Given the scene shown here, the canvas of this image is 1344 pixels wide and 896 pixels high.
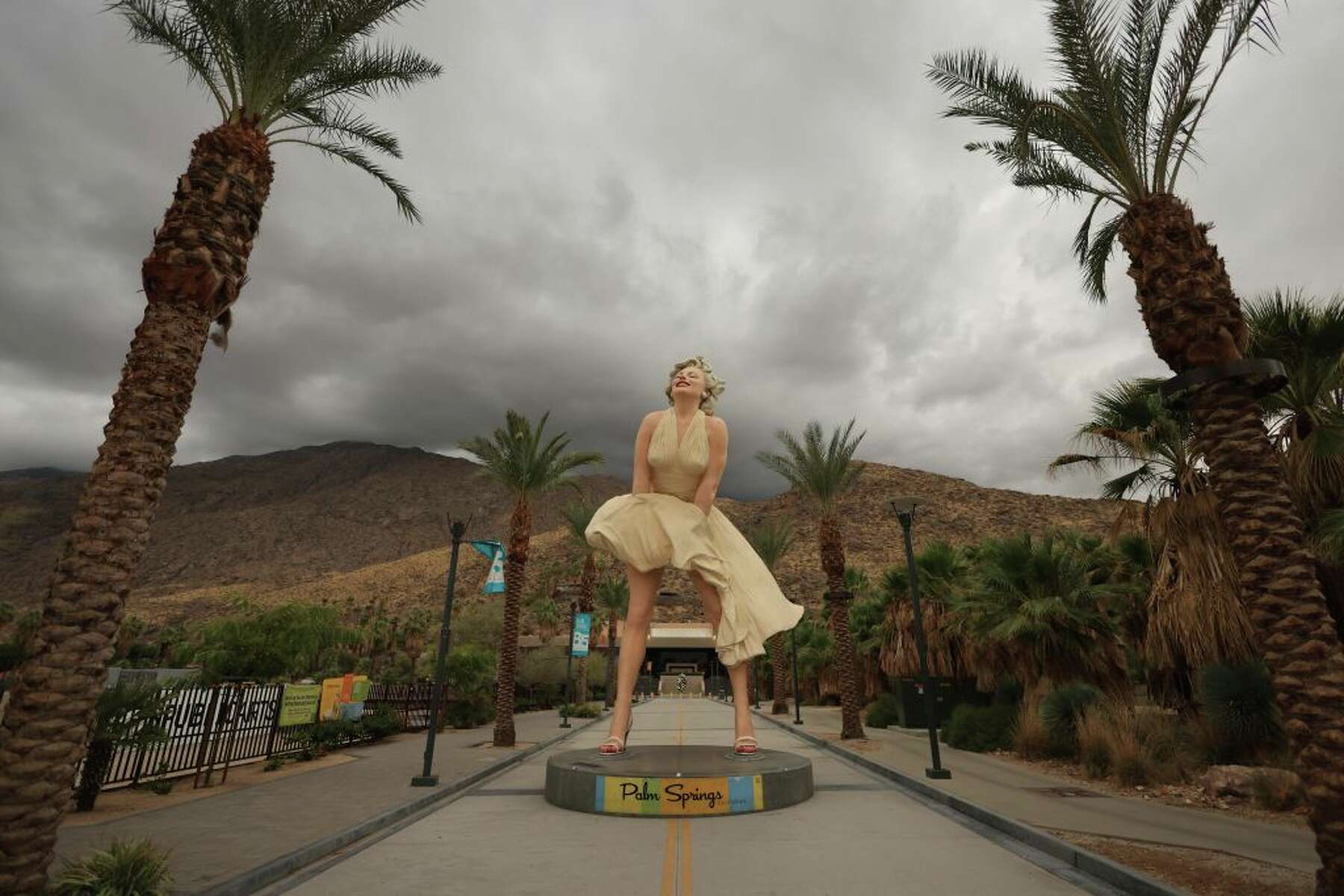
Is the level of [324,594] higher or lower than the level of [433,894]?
higher

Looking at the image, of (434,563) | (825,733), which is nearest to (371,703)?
(825,733)

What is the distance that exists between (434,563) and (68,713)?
104 meters

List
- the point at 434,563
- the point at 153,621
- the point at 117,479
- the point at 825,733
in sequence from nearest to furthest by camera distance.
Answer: the point at 117,479
the point at 825,733
the point at 153,621
the point at 434,563

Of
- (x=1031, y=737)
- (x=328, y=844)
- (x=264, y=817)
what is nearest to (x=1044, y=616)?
(x=1031, y=737)

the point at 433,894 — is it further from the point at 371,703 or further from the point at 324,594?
the point at 324,594

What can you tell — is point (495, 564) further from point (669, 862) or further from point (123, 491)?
point (123, 491)

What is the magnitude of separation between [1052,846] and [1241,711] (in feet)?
21.3

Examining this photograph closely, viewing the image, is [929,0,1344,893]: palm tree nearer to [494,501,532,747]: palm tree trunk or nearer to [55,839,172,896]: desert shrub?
[55,839,172,896]: desert shrub

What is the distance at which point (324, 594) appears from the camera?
8694 centimetres

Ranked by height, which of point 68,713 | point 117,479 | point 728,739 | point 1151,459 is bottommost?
point 728,739

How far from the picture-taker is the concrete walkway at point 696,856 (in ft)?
18.4

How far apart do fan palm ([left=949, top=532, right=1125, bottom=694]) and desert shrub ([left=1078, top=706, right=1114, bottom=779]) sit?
2.16m

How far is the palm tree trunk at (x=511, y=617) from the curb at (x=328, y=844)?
389 cm

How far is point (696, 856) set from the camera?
256 inches
